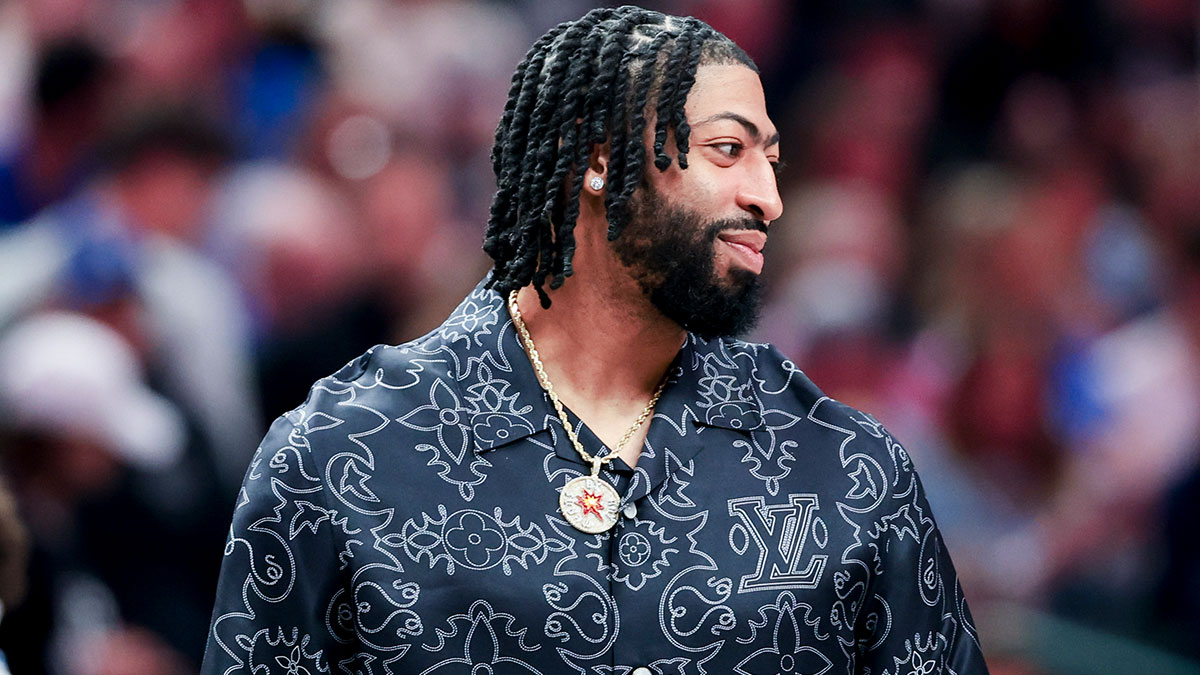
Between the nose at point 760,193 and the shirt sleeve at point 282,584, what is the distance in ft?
1.77

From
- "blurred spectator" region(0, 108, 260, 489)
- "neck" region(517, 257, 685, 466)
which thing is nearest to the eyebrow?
"neck" region(517, 257, 685, 466)

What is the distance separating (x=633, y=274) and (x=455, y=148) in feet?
5.96

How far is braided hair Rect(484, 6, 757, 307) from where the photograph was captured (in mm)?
1666

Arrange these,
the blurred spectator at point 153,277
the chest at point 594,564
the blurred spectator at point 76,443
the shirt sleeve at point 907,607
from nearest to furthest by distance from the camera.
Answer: the chest at point 594,564 < the shirt sleeve at point 907,607 < the blurred spectator at point 76,443 < the blurred spectator at point 153,277

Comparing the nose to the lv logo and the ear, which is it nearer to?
the ear

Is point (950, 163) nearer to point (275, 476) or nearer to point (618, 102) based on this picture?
point (618, 102)

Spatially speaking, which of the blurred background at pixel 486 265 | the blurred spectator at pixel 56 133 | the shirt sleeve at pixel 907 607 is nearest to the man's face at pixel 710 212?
the shirt sleeve at pixel 907 607

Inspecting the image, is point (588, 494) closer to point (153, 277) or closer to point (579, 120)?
point (579, 120)

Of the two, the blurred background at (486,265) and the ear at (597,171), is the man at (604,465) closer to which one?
the ear at (597,171)

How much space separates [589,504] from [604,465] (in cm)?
6

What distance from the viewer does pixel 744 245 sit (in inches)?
65.9

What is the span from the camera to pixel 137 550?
2982 mm

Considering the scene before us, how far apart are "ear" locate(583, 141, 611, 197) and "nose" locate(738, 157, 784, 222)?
0.15 metres

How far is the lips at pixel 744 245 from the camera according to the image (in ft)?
5.47
